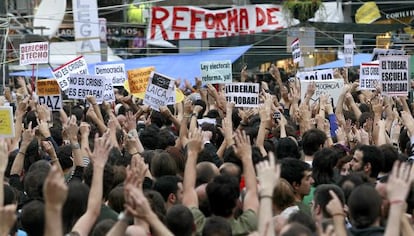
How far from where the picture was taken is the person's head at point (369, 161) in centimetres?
790

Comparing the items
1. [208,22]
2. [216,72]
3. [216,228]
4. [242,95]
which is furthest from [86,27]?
[216,228]

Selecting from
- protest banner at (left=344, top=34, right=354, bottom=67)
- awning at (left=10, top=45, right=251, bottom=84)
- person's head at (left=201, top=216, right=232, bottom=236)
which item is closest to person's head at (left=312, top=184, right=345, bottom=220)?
person's head at (left=201, top=216, right=232, bottom=236)

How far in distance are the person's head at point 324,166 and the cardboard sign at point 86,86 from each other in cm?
644

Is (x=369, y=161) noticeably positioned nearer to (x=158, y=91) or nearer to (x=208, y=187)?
(x=208, y=187)

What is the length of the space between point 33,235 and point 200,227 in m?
1.15

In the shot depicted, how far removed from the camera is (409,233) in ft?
18.4

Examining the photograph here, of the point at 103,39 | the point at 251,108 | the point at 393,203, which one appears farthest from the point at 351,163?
the point at 103,39

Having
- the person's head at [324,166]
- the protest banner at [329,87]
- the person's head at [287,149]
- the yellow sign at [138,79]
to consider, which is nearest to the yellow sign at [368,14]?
the protest banner at [329,87]

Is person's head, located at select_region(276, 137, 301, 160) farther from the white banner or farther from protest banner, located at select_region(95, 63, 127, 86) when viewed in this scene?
the white banner

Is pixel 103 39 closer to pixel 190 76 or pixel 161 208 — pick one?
pixel 190 76

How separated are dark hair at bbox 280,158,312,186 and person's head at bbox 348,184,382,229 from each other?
1.41m

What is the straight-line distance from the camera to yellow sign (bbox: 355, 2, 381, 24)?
34875 millimetres

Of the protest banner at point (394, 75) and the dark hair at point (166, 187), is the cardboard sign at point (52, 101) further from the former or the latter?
the dark hair at point (166, 187)

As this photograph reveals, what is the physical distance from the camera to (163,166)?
24.7ft
